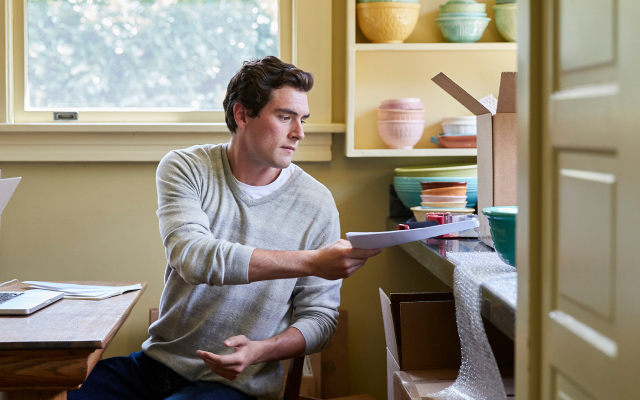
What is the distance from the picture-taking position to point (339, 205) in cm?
263

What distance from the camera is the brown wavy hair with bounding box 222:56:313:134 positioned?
6.35 ft

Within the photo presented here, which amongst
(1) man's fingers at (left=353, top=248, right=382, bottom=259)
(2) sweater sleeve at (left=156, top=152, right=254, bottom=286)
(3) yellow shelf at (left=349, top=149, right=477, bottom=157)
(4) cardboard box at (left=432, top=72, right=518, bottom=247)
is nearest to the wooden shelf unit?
(3) yellow shelf at (left=349, top=149, right=477, bottom=157)

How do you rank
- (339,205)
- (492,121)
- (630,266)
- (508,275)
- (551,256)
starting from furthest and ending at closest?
1. (339,205)
2. (492,121)
3. (508,275)
4. (551,256)
5. (630,266)

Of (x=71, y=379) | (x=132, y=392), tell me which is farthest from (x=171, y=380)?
(x=71, y=379)

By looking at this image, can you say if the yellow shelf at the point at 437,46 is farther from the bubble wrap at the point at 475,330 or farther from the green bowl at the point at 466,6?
the bubble wrap at the point at 475,330

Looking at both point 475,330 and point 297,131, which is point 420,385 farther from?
point 297,131

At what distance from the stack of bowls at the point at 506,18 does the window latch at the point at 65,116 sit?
1655 millimetres

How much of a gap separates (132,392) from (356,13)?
154cm

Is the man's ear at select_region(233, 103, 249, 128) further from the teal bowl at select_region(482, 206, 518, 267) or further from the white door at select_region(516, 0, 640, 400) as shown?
the white door at select_region(516, 0, 640, 400)

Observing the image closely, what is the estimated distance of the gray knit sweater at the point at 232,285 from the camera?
1802 mm

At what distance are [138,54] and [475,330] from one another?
72.7 inches

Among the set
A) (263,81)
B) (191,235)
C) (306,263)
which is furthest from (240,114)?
(306,263)

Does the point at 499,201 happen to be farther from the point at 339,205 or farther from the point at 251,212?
the point at 339,205

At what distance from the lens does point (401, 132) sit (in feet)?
8.11
